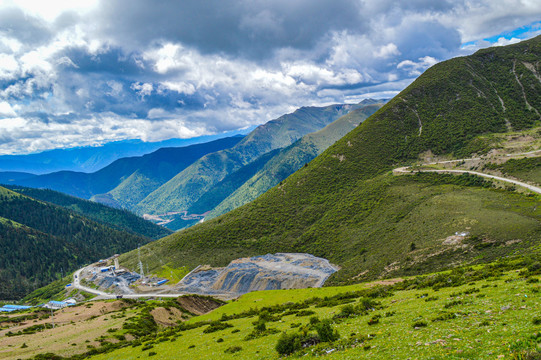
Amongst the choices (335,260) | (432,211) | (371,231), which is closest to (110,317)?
(335,260)

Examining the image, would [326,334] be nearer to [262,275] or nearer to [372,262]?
[372,262]

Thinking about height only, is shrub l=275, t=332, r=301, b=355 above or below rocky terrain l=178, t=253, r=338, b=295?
above

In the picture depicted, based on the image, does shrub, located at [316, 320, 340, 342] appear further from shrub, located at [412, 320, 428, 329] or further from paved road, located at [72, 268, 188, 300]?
paved road, located at [72, 268, 188, 300]

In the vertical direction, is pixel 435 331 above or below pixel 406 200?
above

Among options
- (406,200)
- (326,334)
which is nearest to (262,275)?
(406,200)

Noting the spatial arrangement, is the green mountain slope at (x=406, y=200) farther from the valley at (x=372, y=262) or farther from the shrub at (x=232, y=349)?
the shrub at (x=232, y=349)

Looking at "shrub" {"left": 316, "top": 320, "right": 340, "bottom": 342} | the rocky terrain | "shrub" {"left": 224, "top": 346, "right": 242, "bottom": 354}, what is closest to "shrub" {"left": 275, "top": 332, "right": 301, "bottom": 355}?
"shrub" {"left": 316, "top": 320, "right": 340, "bottom": 342}

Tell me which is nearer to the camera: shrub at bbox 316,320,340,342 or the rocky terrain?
shrub at bbox 316,320,340,342

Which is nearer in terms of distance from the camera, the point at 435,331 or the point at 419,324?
the point at 435,331

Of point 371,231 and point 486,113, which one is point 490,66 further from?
point 371,231
